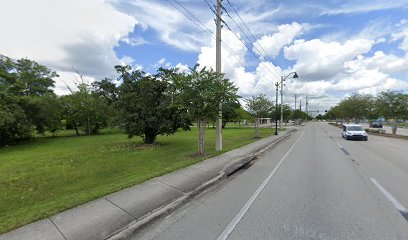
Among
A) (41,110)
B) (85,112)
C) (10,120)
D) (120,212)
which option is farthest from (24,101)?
(120,212)

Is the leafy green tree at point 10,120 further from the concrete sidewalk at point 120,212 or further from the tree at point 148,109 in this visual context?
the concrete sidewalk at point 120,212

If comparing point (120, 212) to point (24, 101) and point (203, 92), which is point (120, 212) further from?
point (24, 101)

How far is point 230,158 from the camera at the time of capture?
1170 centimetres

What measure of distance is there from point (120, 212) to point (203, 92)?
8.07m

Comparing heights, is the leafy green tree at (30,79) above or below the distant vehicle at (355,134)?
above

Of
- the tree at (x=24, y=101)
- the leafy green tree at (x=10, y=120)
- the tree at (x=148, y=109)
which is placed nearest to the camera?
the tree at (x=148, y=109)

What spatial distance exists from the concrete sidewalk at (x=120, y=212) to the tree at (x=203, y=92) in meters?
4.93

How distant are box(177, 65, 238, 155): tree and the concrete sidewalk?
4.93 metres

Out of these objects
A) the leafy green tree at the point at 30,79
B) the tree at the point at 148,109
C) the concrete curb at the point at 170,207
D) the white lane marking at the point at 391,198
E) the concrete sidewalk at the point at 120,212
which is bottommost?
the concrete curb at the point at 170,207

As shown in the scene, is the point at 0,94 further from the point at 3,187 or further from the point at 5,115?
the point at 3,187

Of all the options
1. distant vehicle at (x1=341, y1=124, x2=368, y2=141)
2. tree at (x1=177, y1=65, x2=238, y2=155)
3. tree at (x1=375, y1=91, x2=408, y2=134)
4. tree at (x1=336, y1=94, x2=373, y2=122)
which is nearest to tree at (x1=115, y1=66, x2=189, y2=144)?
tree at (x1=177, y1=65, x2=238, y2=155)

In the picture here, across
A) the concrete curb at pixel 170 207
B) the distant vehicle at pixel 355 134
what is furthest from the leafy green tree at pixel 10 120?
the distant vehicle at pixel 355 134

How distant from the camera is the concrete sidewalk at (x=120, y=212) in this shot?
407 cm

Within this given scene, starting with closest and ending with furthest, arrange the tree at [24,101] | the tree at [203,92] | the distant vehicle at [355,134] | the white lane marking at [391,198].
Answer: the white lane marking at [391,198] < the tree at [203,92] < the tree at [24,101] < the distant vehicle at [355,134]
